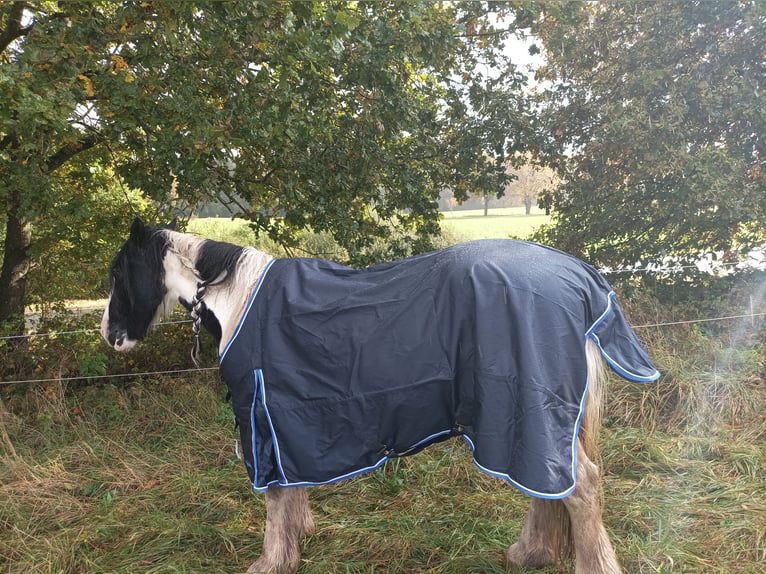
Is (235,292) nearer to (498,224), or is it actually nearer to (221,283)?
(221,283)

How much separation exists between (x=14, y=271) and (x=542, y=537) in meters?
5.61

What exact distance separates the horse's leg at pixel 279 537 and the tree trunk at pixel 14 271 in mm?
4190

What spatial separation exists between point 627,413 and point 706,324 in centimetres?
197

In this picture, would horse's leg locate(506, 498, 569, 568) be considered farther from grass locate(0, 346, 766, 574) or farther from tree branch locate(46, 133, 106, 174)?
tree branch locate(46, 133, 106, 174)

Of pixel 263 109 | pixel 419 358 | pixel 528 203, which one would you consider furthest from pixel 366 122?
pixel 528 203

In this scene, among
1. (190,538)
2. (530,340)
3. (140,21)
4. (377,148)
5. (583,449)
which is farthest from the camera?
(377,148)

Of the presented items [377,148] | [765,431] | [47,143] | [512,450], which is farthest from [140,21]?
[765,431]

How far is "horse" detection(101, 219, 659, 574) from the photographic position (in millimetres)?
2307

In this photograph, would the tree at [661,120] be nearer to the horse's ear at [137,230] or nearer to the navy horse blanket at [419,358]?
the navy horse blanket at [419,358]

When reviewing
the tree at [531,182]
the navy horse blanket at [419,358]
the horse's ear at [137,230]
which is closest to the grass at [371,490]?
the navy horse blanket at [419,358]

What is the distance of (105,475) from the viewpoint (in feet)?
13.0

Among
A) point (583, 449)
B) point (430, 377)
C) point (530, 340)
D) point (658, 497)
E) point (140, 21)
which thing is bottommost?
point (658, 497)

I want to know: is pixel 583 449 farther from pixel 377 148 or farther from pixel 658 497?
pixel 377 148

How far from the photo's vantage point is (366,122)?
15.8ft
